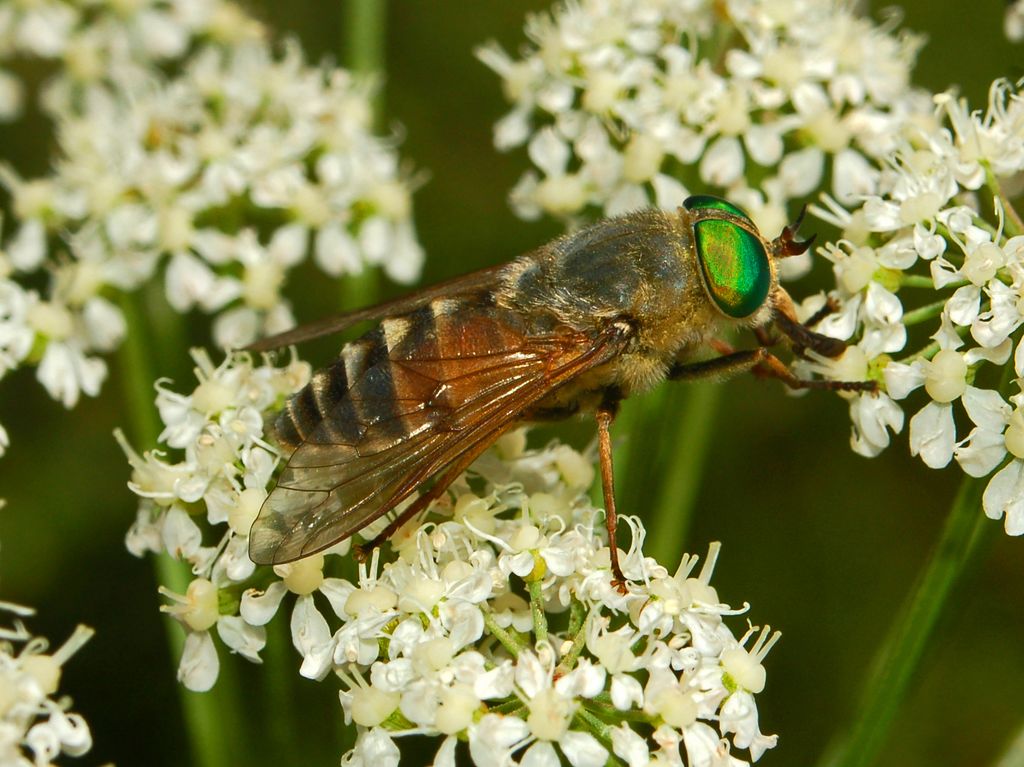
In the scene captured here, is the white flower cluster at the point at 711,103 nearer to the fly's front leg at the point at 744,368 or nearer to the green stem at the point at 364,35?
the green stem at the point at 364,35

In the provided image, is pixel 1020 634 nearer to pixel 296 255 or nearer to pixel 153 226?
pixel 296 255

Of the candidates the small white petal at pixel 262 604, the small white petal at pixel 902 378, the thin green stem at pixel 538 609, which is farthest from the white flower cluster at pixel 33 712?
the small white petal at pixel 902 378

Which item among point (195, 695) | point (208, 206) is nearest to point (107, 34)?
point (208, 206)

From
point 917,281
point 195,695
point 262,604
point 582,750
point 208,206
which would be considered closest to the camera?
point 582,750

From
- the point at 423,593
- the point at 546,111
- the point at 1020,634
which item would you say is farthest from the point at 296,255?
the point at 1020,634

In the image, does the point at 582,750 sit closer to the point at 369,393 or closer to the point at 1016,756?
the point at 369,393

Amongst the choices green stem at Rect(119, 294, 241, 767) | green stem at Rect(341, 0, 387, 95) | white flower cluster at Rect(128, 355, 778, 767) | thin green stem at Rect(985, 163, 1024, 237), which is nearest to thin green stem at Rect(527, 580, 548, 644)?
white flower cluster at Rect(128, 355, 778, 767)
